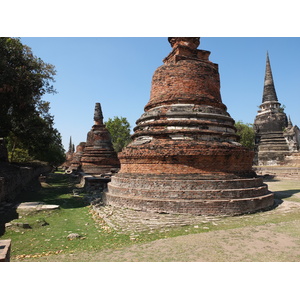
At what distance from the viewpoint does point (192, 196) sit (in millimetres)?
6414

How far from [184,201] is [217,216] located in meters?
0.91

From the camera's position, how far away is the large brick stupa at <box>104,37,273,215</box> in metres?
6.46

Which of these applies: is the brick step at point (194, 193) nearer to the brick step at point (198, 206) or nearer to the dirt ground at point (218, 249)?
the brick step at point (198, 206)

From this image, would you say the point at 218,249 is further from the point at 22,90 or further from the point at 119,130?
the point at 119,130

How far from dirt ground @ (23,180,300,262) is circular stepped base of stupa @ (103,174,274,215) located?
1301 mm

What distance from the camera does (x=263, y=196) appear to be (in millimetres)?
7113

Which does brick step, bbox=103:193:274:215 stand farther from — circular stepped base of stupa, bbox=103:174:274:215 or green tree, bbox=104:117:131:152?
green tree, bbox=104:117:131:152

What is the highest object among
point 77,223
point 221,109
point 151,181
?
point 221,109

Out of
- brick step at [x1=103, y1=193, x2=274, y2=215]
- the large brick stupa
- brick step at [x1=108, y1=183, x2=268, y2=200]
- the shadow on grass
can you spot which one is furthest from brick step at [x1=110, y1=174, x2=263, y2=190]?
the shadow on grass

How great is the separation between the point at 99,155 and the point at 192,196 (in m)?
12.0

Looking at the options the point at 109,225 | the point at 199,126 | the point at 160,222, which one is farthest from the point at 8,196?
the point at 199,126

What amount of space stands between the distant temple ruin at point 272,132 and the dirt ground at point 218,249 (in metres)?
24.4

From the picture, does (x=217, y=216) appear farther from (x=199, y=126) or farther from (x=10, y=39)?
(x=10, y=39)
